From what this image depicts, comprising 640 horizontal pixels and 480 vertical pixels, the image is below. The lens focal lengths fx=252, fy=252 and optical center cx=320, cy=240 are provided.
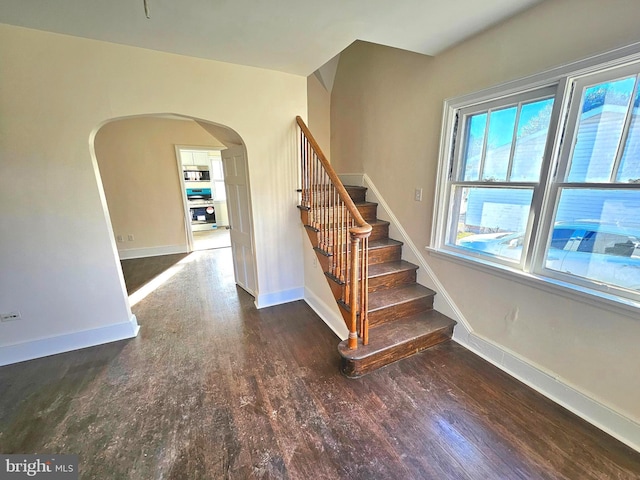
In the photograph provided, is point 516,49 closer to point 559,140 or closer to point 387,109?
point 559,140

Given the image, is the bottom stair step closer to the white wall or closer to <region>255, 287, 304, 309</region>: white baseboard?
<region>255, 287, 304, 309</region>: white baseboard

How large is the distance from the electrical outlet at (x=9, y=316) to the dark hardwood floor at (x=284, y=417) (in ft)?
1.32

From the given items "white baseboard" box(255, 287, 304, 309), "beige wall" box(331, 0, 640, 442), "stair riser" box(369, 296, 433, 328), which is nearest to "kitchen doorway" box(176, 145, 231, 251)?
"white baseboard" box(255, 287, 304, 309)

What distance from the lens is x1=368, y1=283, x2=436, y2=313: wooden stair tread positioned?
2.33 m

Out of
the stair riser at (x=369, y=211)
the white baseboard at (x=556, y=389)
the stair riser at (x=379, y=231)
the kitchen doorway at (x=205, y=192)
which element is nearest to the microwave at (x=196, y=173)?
the kitchen doorway at (x=205, y=192)

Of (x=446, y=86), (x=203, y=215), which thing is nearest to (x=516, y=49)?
(x=446, y=86)

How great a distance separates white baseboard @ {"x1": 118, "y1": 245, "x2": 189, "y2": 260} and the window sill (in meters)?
5.13

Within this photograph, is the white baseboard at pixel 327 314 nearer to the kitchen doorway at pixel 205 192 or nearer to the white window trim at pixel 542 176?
the white window trim at pixel 542 176

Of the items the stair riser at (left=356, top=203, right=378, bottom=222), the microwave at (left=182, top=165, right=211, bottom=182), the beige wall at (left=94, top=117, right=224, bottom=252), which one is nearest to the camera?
the stair riser at (left=356, top=203, right=378, bottom=222)

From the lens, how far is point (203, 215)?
24.9ft

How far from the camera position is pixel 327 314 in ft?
9.00

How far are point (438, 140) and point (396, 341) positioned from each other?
6.15ft

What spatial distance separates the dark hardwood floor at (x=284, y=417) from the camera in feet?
4.52

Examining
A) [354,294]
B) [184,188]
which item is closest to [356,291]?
[354,294]
